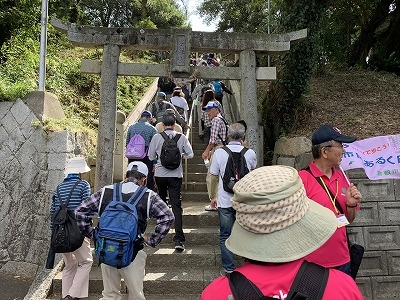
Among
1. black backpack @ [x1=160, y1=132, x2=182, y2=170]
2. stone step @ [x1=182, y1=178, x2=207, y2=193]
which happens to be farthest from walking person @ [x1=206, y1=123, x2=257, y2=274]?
stone step @ [x1=182, y1=178, x2=207, y2=193]

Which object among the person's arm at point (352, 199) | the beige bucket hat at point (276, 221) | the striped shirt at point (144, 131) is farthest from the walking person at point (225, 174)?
the beige bucket hat at point (276, 221)

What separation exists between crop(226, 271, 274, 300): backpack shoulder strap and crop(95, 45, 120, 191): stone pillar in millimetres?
5378

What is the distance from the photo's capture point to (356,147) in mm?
5211

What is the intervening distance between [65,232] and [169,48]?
3878mm

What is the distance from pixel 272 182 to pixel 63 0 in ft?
60.5

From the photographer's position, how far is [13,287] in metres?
6.21

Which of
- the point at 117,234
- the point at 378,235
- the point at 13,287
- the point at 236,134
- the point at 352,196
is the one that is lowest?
the point at 13,287

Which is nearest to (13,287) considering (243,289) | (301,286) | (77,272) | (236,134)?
(77,272)

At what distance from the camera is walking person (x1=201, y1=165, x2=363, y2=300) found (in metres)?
1.30

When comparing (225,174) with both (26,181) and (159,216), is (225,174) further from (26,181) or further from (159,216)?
(26,181)

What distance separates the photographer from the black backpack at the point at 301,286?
1262 millimetres

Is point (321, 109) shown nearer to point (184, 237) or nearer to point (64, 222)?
point (184, 237)

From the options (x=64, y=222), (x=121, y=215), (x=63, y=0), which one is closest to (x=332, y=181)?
(x=121, y=215)

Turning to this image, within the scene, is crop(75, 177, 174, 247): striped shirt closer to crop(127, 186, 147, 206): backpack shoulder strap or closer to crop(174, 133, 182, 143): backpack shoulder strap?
crop(127, 186, 147, 206): backpack shoulder strap
